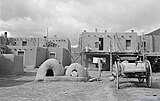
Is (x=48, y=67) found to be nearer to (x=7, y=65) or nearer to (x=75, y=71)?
(x=75, y=71)

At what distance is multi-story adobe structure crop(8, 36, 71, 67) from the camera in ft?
95.8

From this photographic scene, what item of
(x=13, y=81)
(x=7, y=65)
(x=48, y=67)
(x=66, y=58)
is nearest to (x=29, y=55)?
(x=66, y=58)

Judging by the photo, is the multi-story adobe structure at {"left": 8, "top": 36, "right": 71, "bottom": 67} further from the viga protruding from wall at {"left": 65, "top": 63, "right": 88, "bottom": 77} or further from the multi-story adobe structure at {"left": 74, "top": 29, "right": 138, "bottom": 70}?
the viga protruding from wall at {"left": 65, "top": 63, "right": 88, "bottom": 77}

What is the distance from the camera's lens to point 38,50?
97.6 feet

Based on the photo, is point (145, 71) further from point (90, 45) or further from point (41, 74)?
point (90, 45)

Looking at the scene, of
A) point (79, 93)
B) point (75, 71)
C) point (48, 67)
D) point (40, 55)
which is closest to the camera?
point (79, 93)

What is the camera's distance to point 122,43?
30984 millimetres

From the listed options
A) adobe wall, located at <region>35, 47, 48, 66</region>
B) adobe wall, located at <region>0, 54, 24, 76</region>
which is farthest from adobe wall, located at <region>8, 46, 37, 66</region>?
adobe wall, located at <region>0, 54, 24, 76</region>

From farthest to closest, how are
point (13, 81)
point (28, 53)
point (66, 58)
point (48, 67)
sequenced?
1. point (66, 58)
2. point (28, 53)
3. point (13, 81)
4. point (48, 67)

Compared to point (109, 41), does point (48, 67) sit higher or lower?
lower

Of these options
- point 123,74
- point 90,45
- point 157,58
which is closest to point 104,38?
point 90,45

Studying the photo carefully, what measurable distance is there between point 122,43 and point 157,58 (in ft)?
22.3

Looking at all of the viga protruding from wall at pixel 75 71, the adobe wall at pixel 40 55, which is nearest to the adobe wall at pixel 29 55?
the adobe wall at pixel 40 55

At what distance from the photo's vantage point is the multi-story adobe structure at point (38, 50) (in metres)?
29.2
